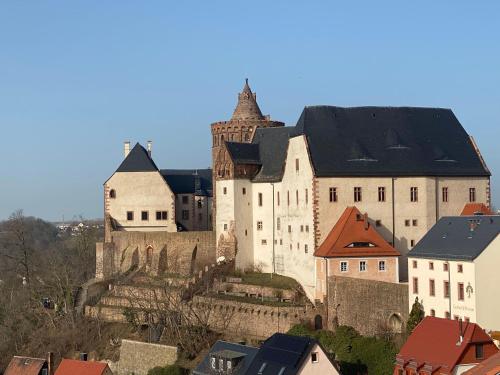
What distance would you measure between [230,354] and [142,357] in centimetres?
1212

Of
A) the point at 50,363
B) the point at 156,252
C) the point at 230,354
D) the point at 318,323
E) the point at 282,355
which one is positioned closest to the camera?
the point at 282,355

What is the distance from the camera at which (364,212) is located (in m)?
63.4

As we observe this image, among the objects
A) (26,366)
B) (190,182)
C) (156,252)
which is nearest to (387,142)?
(156,252)

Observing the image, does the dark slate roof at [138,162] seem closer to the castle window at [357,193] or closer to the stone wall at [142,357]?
the stone wall at [142,357]

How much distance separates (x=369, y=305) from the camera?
54594 millimetres

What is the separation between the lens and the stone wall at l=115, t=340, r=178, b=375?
207 feet

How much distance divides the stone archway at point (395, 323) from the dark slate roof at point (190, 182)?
3516 cm

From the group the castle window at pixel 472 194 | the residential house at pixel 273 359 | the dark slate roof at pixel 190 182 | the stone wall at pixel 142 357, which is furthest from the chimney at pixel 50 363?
the castle window at pixel 472 194

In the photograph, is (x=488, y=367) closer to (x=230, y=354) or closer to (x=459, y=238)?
(x=459, y=238)

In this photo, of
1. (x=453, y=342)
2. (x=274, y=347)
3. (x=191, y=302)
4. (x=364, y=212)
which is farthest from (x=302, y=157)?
(x=453, y=342)

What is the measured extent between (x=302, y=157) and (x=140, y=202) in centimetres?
2227

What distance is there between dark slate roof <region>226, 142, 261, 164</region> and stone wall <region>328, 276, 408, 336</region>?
16250 mm

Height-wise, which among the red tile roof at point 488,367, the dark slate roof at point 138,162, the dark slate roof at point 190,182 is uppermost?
the dark slate roof at point 138,162

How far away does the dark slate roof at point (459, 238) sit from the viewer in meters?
49.0
